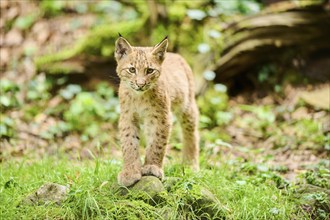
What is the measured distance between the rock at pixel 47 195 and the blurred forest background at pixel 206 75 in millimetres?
2611

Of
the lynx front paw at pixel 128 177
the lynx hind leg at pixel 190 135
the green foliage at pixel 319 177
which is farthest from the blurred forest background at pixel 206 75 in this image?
the lynx front paw at pixel 128 177

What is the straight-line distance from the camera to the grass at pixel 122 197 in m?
4.96

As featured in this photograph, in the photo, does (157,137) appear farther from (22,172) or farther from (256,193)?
(22,172)

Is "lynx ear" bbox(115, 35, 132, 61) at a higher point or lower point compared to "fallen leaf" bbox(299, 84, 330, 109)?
higher

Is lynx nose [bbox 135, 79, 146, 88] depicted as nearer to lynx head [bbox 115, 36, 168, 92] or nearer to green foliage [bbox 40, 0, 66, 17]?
lynx head [bbox 115, 36, 168, 92]

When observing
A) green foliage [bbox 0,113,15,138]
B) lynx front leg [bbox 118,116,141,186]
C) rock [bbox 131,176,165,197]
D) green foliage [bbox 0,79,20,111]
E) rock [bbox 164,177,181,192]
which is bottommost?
green foliage [bbox 0,113,15,138]

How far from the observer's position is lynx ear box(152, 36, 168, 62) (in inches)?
217

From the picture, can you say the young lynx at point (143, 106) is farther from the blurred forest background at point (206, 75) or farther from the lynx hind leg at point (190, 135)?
the blurred forest background at point (206, 75)

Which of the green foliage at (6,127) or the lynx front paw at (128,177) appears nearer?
the lynx front paw at (128,177)

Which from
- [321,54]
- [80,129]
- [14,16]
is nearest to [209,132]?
[80,129]

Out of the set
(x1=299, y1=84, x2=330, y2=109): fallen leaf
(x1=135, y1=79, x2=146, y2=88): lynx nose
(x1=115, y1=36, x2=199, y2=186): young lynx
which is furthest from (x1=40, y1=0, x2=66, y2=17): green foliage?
(x1=135, y1=79, x2=146, y2=88): lynx nose

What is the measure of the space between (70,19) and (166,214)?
645 cm

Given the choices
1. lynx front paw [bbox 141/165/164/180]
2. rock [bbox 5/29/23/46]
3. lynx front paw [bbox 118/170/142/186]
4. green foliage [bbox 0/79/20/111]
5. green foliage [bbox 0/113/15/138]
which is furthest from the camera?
rock [bbox 5/29/23/46]

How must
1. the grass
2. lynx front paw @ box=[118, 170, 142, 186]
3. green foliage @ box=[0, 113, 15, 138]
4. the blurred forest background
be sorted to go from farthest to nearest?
the blurred forest background
green foliage @ box=[0, 113, 15, 138]
lynx front paw @ box=[118, 170, 142, 186]
the grass
